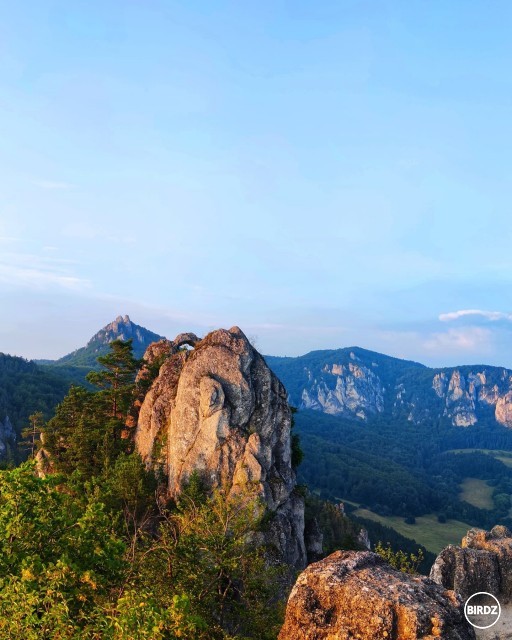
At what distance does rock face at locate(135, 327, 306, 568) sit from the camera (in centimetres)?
5462

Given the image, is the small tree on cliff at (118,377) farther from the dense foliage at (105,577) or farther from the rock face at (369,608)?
the rock face at (369,608)

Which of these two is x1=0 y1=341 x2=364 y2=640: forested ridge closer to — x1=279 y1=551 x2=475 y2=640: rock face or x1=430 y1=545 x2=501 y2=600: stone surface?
x1=279 y1=551 x2=475 y2=640: rock face

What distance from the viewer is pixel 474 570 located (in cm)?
2919

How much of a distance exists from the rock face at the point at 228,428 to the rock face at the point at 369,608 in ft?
121

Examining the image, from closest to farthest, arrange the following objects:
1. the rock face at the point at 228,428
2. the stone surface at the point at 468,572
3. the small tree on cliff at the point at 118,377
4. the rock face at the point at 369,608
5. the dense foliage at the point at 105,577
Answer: the rock face at the point at 369,608, the dense foliage at the point at 105,577, the stone surface at the point at 468,572, the rock face at the point at 228,428, the small tree on cliff at the point at 118,377

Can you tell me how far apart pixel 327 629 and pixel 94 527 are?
10.9 m

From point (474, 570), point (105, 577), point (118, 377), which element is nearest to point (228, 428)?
point (118, 377)

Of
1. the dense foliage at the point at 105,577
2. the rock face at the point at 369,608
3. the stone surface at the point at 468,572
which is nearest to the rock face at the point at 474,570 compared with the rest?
the stone surface at the point at 468,572

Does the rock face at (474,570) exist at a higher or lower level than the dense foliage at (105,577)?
lower

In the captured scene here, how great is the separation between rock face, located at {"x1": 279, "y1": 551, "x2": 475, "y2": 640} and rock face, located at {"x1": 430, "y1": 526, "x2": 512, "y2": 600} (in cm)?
1620

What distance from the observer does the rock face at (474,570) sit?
28844 millimetres

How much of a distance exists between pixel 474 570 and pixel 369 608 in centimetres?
2040

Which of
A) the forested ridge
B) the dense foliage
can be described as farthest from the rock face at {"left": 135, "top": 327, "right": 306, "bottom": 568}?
the dense foliage

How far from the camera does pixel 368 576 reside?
1521 centimetres
